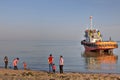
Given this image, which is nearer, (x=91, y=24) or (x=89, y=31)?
(x=89, y=31)

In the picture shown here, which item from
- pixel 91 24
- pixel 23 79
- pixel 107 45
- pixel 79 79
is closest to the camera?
pixel 23 79

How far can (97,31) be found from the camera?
80.3 m

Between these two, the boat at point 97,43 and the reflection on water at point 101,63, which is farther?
the boat at point 97,43

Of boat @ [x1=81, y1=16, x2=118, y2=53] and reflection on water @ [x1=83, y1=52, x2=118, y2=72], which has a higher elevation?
boat @ [x1=81, y1=16, x2=118, y2=53]

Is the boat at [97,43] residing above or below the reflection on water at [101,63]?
above

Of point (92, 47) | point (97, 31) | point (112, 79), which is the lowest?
point (112, 79)

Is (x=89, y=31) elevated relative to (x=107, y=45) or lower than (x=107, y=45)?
elevated

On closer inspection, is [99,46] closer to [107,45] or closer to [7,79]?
[107,45]

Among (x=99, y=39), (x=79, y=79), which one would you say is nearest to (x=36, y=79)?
(x=79, y=79)

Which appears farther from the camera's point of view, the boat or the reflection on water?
the boat

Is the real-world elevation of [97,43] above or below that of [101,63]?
above

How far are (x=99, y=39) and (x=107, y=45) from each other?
26.8ft

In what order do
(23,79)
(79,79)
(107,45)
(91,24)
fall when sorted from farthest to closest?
(91,24) < (107,45) < (79,79) < (23,79)

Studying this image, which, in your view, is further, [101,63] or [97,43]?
[97,43]
